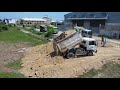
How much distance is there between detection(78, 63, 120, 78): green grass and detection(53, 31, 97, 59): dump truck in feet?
11.8

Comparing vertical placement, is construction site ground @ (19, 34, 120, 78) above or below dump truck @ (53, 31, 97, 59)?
below

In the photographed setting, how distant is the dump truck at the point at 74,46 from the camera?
19.3 metres

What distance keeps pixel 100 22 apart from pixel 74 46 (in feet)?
86.0

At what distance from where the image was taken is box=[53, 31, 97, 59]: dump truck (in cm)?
1927

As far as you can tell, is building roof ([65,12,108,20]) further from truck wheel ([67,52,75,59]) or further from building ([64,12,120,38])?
truck wheel ([67,52,75,59])

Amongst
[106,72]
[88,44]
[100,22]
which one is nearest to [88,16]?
[100,22]

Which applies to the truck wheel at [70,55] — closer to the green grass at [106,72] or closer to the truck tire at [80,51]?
the truck tire at [80,51]

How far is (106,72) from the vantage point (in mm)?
15273

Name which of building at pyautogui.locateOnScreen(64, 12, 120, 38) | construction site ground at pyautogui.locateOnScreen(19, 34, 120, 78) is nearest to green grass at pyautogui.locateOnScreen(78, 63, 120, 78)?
construction site ground at pyautogui.locateOnScreen(19, 34, 120, 78)

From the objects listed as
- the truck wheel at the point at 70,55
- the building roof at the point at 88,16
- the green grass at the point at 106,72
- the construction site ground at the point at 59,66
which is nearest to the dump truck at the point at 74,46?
the truck wheel at the point at 70,55
